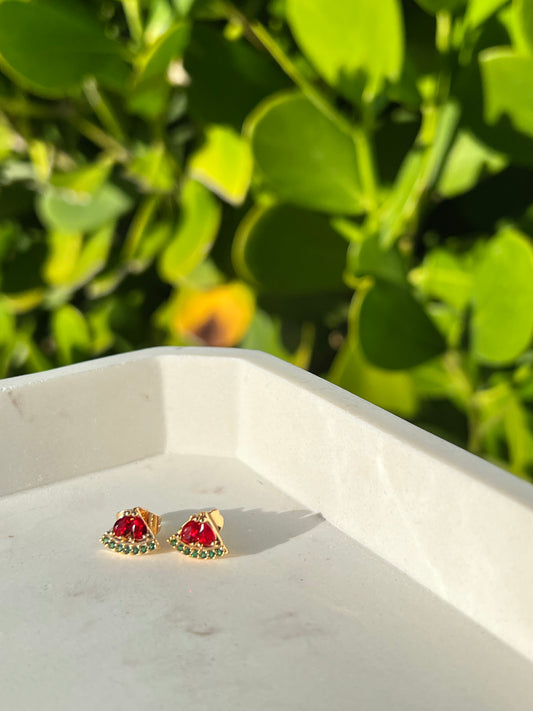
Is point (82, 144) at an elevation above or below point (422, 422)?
above

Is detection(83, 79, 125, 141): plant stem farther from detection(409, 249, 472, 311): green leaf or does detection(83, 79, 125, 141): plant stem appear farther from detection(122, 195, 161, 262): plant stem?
detection(409, 249, 472, 311): green leaf

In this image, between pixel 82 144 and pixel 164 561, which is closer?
pixel 164 561

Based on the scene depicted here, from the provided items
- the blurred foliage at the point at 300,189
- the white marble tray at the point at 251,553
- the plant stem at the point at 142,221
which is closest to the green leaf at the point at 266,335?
the blurred foliage at the point at 300,189

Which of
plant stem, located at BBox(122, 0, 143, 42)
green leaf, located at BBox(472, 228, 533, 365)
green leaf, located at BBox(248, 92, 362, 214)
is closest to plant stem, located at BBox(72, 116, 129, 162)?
plant stem, located at BBox(122, 0, 143, 42)

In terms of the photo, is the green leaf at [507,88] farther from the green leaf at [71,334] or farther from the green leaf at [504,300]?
the green leaf at [71,334]

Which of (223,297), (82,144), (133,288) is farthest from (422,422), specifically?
(82,144)

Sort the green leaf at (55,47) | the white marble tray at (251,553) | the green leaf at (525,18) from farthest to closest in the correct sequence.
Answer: the green leaf at (55,47) → the green leaf at (525,18) → the white marble tray at (251,553)

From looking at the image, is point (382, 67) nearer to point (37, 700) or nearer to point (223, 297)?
point (223, 297)
